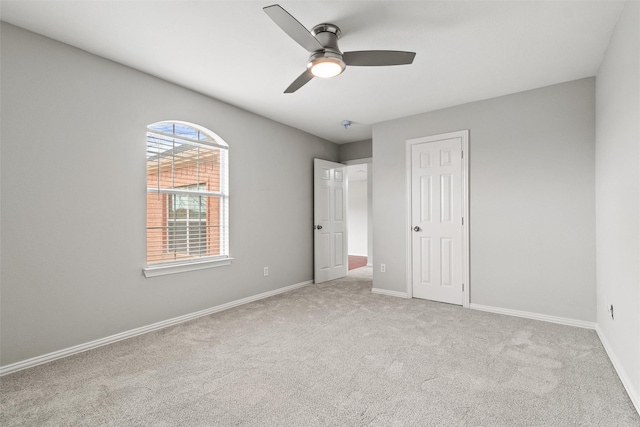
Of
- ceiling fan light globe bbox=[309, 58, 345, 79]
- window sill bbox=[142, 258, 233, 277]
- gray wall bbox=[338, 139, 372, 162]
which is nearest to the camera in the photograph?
ceiling fan light globe bbox=[309, 58, 345, 79]

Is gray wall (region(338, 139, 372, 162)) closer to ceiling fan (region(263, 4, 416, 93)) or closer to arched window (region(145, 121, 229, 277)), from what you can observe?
arched window (region(145, 121, 229, 277))

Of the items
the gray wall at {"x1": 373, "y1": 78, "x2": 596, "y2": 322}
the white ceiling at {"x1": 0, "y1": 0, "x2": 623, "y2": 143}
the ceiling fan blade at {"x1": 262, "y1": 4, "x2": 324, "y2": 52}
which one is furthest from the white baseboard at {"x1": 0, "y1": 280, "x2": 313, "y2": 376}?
the gray wall at {"x1": 373, "y1": 78, "x2": 596, "y2": 322}

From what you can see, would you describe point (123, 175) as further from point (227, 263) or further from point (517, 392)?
point (517, 392)

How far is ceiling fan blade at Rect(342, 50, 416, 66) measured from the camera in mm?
2133

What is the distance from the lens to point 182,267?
3.29 metres

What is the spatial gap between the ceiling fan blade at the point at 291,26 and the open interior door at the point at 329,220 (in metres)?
3.07

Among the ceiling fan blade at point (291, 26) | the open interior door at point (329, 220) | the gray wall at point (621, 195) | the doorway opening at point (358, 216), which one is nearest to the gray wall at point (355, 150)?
the open interior door at point (329, 220)

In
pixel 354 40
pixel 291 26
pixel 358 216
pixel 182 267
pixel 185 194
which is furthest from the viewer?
pixel 358 216

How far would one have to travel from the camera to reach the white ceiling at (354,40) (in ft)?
6.79

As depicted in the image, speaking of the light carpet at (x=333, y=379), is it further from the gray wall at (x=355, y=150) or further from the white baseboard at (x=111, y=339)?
the gray wall at (x=355, y=150)

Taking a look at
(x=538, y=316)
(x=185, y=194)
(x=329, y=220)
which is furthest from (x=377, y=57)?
(x=329, y=220)

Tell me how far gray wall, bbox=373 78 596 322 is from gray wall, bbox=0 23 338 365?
3054 millimetres

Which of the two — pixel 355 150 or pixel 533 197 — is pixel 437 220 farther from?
pixel 355 150

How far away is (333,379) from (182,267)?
2.02 meters
